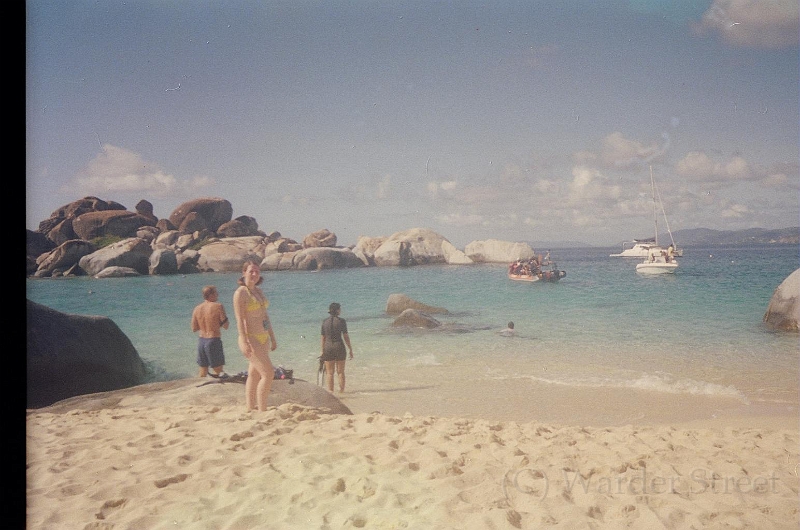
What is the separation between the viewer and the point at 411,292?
8.87 meters

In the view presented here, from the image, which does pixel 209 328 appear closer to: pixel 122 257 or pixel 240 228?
pixel 240 228

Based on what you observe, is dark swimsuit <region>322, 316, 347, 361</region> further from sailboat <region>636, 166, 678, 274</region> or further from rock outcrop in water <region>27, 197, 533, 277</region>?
sailboat <region>636, 166, 678, 274</region>

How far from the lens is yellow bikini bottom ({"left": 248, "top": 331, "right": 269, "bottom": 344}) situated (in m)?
4.61

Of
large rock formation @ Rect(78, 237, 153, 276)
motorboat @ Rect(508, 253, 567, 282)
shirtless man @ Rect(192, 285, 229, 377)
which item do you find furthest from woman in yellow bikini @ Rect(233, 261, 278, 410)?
motorboat @ Rect(508, 253, 567, 282)

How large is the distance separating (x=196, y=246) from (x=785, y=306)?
10426mm

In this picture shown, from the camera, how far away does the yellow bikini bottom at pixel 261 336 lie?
181 inches

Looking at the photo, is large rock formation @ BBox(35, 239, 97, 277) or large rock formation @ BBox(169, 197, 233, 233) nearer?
large rock formation @ BBox(35, 239, 97, 277)

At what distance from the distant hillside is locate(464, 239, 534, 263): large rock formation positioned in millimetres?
2265

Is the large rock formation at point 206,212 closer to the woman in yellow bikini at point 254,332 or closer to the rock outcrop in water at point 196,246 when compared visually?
the rock outcrop in water at point 196,246

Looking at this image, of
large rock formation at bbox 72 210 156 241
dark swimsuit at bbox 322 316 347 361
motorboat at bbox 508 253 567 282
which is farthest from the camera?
motorboat at bbox 508 253 567 282

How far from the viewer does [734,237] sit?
807 centimetres

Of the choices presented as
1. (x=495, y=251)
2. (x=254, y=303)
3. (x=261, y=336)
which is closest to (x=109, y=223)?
(x=254, y=303)
